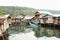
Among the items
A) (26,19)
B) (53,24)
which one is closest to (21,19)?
(26,19)

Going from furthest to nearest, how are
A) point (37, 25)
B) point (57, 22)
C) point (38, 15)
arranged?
point (38, 15), point (37, 25), point (57, 22)

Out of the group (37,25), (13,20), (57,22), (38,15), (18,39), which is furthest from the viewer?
(13,20)

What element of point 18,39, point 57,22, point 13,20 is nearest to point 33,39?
point 18,39

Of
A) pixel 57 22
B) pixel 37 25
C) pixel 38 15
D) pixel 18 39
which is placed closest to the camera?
pixel 18 39

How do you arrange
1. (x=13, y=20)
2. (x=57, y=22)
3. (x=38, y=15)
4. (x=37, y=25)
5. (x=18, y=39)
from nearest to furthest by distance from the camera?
1. (x=18, y=39)
2. (x=57, y=22)
3. (x=37, y=25)
4. (x=38, y=15)
5. (x=13, y=20)

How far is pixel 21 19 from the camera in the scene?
39.4 meters

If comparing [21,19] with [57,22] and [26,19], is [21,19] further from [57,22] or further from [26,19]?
[57,22]

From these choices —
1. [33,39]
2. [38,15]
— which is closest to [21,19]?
[38,15]

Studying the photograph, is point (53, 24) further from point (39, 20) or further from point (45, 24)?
point (39, 20)

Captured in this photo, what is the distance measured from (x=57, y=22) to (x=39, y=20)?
5125 millimetres

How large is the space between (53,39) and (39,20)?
47.1ft

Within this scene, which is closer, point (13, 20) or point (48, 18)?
point (48, 18)

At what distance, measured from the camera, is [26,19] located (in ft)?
129

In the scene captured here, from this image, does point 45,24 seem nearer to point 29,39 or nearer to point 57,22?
point 57,22
